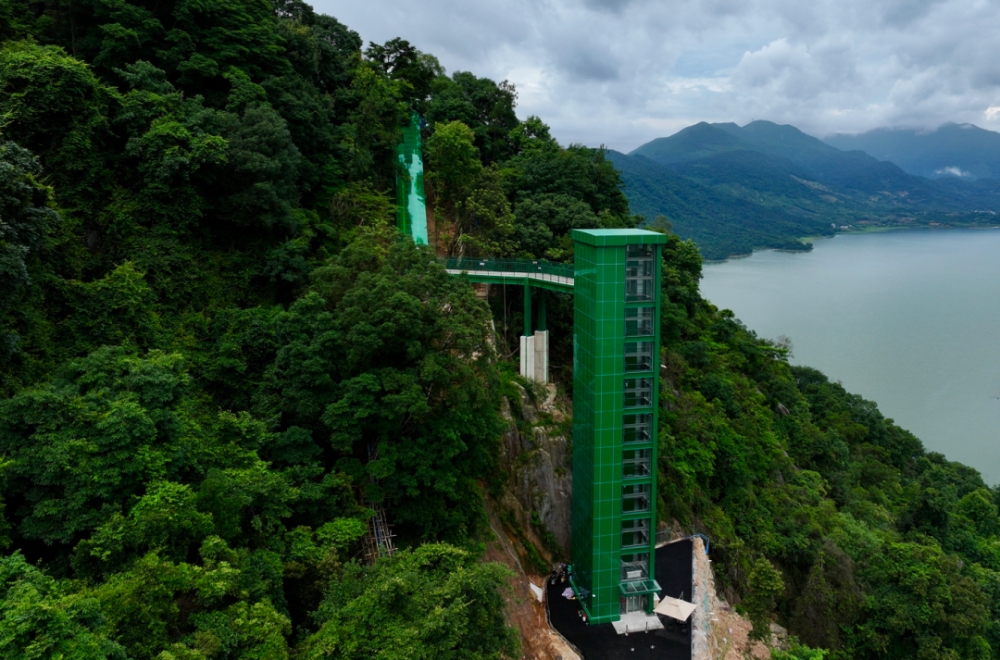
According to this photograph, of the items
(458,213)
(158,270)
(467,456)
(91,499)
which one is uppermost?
(458,213)

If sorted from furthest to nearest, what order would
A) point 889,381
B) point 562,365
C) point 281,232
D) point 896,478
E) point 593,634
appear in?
1. point 889,381
2. point 896,478
3. point 562,365
4. point 281,232
5. point 593,634

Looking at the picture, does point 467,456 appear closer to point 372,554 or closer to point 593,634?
point 372,554

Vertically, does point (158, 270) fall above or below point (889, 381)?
above

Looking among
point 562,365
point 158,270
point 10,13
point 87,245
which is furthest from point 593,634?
point 10,13

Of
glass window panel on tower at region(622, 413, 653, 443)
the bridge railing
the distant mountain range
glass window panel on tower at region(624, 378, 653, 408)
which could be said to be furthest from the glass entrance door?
the distant mountain range

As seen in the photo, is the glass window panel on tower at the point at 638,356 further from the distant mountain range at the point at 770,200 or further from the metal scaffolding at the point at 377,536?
the distant mountain range at the point at 770,200

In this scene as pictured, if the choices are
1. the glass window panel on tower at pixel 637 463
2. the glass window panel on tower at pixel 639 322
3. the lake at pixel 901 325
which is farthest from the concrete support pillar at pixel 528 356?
the lake at pixel 901 325

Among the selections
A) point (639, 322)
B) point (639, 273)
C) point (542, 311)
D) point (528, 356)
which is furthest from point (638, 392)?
point (542, 311)
